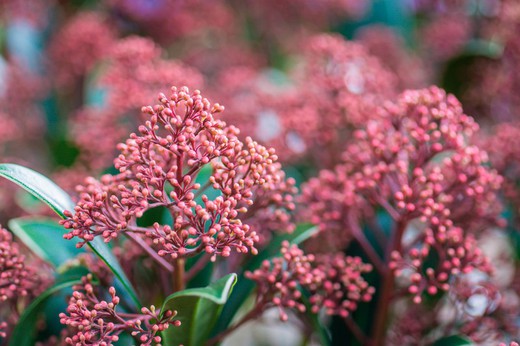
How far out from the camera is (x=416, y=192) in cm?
63

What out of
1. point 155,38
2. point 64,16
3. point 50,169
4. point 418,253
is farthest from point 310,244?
point 64,16

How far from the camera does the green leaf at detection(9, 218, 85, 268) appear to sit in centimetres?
68

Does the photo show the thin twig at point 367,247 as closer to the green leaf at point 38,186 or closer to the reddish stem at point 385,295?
the reddish stem at point 385,295

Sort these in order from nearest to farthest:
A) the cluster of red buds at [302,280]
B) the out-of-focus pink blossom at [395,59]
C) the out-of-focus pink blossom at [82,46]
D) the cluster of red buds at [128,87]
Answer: the cluster of red buds at [302,280] < the cluster of red buds at [128,87] < the out-of-focus pink blossom at [82,46] < the out-of-focus pink blossom at [395,59]

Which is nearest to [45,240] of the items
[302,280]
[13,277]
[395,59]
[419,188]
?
[13,277]

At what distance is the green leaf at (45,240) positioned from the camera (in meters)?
0.68

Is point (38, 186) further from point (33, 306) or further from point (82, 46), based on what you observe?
point (82, 46)

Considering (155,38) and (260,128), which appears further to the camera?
(155,38)

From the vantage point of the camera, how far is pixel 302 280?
0.58 metres

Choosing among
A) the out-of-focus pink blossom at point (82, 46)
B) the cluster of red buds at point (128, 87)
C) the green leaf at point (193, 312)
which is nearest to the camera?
the green leaf at point (193, 312)

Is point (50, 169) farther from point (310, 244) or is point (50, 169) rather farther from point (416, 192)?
point (416, 192)

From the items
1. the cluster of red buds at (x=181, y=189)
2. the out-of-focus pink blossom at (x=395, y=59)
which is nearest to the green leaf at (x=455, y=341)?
the cluster of red buds at (x=181, y=189)

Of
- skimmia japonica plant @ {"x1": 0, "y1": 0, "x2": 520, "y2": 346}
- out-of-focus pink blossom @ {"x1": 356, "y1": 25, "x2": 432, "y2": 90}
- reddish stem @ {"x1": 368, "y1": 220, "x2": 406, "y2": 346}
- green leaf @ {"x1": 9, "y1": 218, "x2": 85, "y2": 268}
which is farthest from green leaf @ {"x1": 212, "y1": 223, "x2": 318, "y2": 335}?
out-of-focus pink blossom @ {"x1": 356, "y1": 25, "x2": 432, "y2": 90}

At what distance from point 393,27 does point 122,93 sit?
0.96 meters
